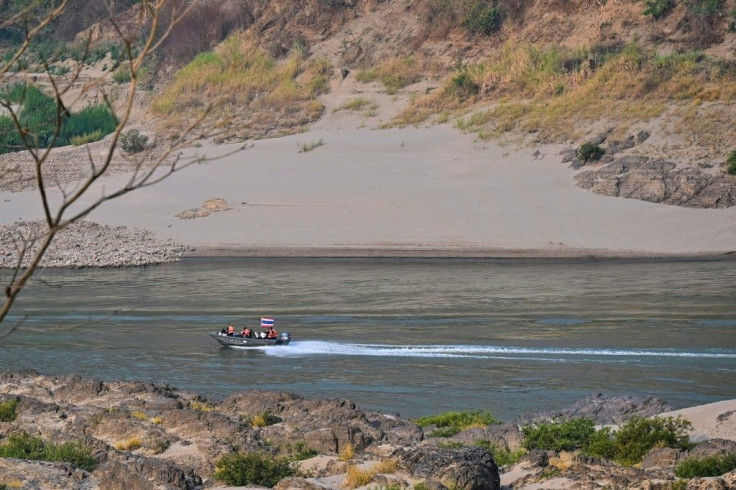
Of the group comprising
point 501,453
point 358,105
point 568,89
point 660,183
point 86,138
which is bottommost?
point 501,453

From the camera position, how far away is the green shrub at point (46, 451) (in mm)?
14133

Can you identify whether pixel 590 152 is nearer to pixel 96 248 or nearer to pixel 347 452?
pixel 96 248

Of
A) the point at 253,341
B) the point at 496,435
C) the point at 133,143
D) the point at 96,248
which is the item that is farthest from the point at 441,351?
the point at 133,143

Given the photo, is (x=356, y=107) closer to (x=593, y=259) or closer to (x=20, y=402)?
(x=593, y=259)

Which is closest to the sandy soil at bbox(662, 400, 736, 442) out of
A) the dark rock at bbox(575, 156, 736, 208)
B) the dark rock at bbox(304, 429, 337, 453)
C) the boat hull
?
the dark rock at bbox(304, 429, 337, 453)

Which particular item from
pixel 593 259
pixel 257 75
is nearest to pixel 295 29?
pixel 257 75

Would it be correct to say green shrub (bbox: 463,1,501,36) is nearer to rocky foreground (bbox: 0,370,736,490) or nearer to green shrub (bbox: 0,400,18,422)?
rocky foreground (bbox: 0,370,736,490)

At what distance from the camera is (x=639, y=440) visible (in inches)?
574

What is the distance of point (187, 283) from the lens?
33.1 metres

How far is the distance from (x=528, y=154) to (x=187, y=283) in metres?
16.8

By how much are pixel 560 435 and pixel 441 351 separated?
820cm

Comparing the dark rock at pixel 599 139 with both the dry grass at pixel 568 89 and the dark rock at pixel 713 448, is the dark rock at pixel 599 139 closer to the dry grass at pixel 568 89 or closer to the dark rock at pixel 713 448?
the dry grass at pixel 568 89

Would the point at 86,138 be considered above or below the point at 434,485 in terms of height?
above

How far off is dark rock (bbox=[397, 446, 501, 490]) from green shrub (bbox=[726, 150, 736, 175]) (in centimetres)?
2933
